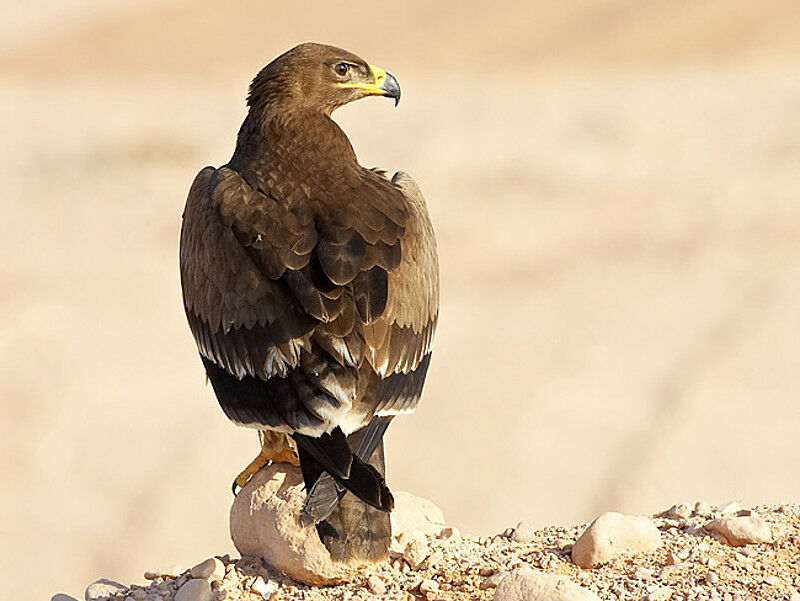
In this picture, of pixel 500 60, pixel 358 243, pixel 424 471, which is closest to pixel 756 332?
pixel 424 471

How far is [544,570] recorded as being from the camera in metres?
5.62

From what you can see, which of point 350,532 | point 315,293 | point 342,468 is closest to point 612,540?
point 350,532

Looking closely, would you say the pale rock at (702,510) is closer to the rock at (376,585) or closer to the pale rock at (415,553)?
the pale rock at (415,553)

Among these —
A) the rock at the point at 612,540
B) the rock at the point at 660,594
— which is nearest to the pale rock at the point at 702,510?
the rock at the point at 612,540

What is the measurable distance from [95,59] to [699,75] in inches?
844

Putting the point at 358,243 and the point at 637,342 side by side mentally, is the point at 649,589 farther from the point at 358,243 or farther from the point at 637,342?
the point at 637,342

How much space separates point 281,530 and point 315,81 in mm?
2473

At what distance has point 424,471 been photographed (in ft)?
60.5

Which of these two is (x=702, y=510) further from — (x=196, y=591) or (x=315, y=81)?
(x=315, y=81)

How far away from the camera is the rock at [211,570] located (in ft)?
18.8

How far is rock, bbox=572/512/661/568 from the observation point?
5594 mm

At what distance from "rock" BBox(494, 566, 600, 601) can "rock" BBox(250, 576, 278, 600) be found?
3.57 feet

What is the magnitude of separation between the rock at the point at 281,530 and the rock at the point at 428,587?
0.31 meters

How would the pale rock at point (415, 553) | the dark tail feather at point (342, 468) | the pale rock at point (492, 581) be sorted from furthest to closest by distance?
the pale rock at point (415, 553) → the pale rock at point (492, 581) → the dark tail feather at point (342, 468)
